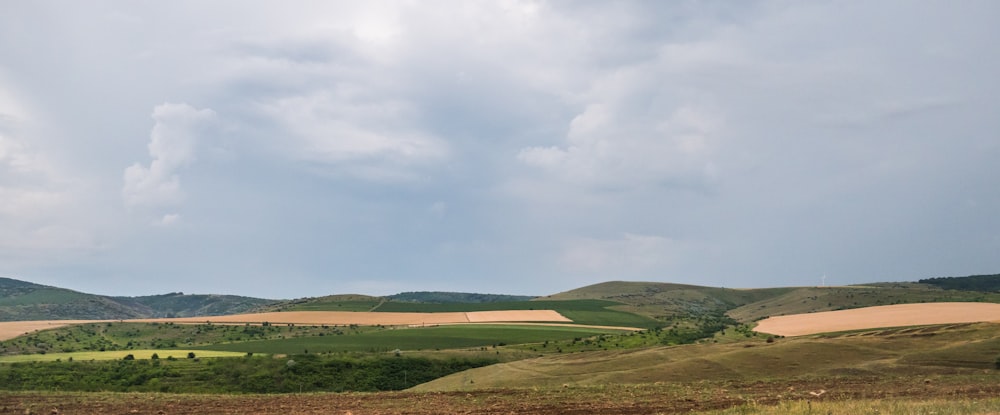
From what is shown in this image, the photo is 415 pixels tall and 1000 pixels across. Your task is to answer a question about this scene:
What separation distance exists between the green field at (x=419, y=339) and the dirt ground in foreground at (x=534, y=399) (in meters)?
51.0

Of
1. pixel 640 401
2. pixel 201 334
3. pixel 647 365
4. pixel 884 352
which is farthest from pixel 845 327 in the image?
pixel 201 334

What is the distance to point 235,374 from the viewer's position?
211 feet

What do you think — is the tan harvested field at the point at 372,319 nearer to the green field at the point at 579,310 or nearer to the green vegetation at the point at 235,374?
the green field at the point at 579,310

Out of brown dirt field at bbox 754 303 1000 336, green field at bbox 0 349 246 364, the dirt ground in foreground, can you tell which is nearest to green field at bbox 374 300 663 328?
brown dirt field at bbox 754 303 1000 336

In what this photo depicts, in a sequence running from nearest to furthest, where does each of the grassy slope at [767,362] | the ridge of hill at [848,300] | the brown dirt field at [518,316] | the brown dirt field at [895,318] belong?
the grassy slope at [767,362], the brown dirt field at [895,318], the brown dirt field at [518,316], the ridge of hill at [848,300]

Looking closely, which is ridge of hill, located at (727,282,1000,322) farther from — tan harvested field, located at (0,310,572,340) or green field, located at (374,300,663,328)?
tan harvested field, located at (0,310,572,340)

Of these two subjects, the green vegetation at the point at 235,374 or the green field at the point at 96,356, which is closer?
the green vegetation at the point at 235,374

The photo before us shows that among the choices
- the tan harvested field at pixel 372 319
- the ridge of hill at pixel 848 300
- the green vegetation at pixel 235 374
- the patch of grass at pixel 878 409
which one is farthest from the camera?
the ridge of hill at pixel 848 300

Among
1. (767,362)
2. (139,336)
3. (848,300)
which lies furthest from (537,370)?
(848,300)

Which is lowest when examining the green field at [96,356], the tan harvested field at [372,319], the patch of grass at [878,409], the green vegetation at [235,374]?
the green vegetation at [235,374]

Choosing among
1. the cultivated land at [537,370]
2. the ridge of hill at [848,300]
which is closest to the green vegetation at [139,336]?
the cultivated land at [537,370]

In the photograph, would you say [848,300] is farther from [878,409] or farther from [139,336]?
[139,336]

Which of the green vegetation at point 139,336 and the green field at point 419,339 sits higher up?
the green vegetation at point 139,336

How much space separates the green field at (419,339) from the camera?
89.1 metres
